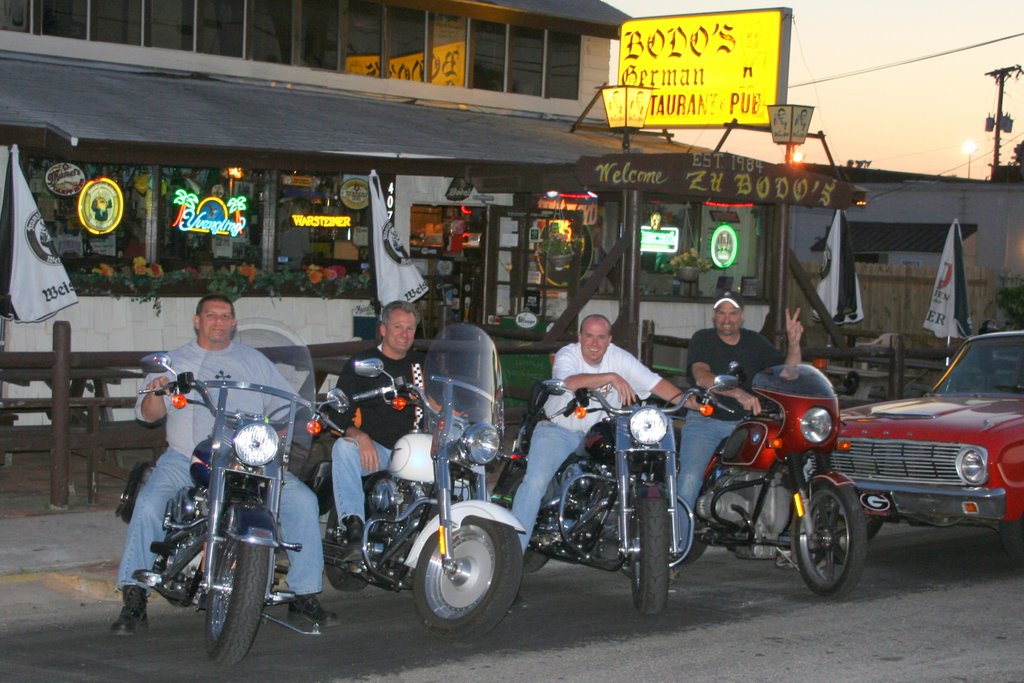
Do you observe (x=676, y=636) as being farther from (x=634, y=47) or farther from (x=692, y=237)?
(x=634, y=47)

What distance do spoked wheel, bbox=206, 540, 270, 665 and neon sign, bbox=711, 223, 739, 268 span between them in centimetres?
1286

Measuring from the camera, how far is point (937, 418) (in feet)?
28.4

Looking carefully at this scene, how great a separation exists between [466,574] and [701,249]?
39.6 ft

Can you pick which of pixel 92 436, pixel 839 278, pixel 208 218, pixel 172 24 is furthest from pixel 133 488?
pixel 839 278

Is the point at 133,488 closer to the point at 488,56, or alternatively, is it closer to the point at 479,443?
the point at 479,443

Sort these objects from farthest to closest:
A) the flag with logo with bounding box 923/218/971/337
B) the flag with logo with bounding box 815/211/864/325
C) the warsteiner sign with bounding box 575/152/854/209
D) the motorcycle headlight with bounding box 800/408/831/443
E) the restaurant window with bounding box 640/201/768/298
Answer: the flag with logo with bounding box 923/218/971/337 → the restaurant window with bounding box 640/201/768/298 → the flag with logo with bounding box 815/211/864/325 → the warsteiner sign with bounding box 575/152/854/209 → the motorcycle headlight with bounding box 800/408/831/443

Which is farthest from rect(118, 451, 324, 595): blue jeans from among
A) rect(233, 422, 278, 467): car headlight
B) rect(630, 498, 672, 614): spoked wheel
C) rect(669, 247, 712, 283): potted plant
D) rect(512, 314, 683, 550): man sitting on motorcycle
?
rect(669, 247, 712, 283): potted plant

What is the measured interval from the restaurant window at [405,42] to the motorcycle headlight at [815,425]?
1103 centimetres

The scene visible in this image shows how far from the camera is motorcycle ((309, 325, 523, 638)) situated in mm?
6223

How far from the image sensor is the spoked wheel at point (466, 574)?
621cm

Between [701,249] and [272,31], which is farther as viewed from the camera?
[701,249]

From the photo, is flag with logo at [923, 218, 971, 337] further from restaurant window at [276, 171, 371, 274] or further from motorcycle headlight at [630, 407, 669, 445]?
motorcycle headlight at [630, 407, 669, 445]

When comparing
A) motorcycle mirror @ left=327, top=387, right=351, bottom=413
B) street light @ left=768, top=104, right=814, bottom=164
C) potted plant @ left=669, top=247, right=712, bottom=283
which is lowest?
motorcycle mirror @ left=327, top=387, right=351, bottom=413

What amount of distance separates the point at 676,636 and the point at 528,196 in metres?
10.3
